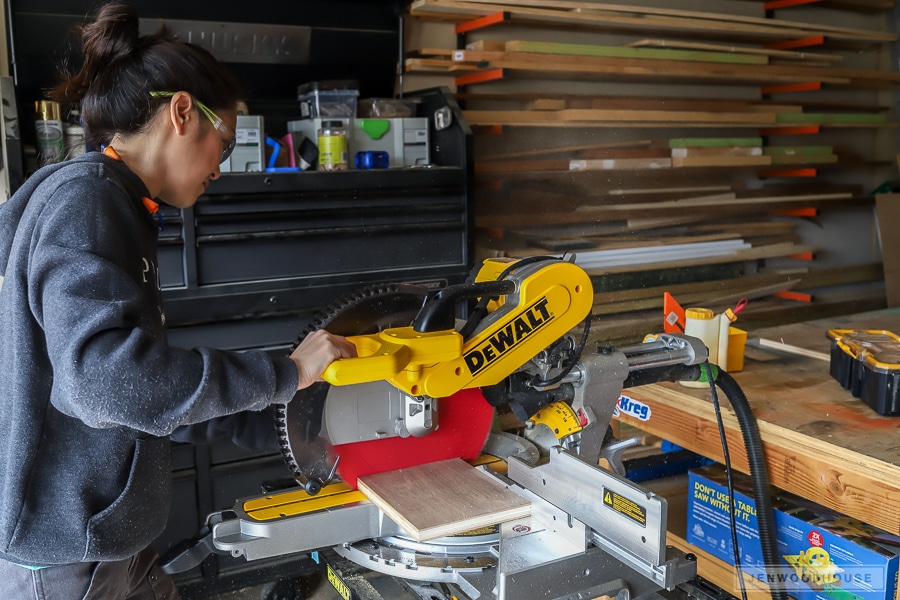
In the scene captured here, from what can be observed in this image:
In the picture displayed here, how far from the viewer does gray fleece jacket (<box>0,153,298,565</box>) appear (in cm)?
98

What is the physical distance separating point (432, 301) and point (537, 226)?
2057 mm

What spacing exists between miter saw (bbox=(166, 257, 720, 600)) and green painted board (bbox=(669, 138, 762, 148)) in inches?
92.5

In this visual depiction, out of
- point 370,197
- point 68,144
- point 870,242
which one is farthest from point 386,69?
point 870,242

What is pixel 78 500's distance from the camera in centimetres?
116

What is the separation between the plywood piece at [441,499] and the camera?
48.0 inches

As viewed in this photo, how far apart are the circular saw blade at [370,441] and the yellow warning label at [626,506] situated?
0.32 meters

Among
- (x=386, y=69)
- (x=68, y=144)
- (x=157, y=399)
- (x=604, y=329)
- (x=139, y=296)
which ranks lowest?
(x=604, y=329)

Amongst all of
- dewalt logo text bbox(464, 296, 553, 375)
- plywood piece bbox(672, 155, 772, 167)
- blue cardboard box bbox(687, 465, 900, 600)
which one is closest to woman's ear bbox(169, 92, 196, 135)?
dewalt logo text bbox(464, 296, 553, 375)

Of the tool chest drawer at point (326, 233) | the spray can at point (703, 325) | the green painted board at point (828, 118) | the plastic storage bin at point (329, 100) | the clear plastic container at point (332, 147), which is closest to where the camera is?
the spray can at point (703, 325)

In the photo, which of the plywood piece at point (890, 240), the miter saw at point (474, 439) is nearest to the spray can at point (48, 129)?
the miter saw at point (474, 439)

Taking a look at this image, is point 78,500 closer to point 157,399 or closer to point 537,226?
point 157,399

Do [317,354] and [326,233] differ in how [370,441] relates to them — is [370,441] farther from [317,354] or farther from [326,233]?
[326,233]

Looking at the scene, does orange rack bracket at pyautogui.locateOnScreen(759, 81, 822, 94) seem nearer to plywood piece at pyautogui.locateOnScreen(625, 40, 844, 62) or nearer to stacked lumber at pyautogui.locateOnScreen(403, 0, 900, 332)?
stacked lumber at pyautogui.locateOnScreen(403, 0, 900, 332)

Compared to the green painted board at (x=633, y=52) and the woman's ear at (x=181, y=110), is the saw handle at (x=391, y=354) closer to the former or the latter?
the woman's ear at (x=181, y=110)
